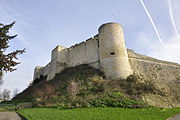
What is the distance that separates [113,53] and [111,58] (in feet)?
2.50

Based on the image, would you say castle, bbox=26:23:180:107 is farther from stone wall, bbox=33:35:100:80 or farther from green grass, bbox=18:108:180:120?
green grass, bbox=18:108:180:120

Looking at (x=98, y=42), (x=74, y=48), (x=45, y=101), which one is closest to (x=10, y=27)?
(x=45, y=101)

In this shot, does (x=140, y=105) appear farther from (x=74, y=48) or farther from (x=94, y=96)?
(x=74, y=48)

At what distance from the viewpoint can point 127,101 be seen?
1301 cm

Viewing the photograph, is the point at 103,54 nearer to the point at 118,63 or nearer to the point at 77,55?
the point at 118,63

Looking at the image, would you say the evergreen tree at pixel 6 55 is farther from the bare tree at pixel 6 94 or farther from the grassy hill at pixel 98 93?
the bare tree at pixel 6 94

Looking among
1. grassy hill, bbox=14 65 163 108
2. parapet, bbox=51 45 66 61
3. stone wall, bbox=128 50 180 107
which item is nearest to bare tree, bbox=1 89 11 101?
parapet, bbox=51 45 66 61

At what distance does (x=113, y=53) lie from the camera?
62.5 feet

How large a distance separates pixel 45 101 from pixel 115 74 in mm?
8597

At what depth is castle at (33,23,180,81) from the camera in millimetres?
18656

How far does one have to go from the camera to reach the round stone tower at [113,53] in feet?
59.4

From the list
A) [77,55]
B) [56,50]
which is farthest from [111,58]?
[56,50]

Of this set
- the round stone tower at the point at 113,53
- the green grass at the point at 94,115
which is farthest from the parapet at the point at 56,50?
the green grass at the point at 94,115

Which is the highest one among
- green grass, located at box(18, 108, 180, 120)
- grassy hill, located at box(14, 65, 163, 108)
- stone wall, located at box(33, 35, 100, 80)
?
stone wall, located at box(33, 35, 100, 80)
